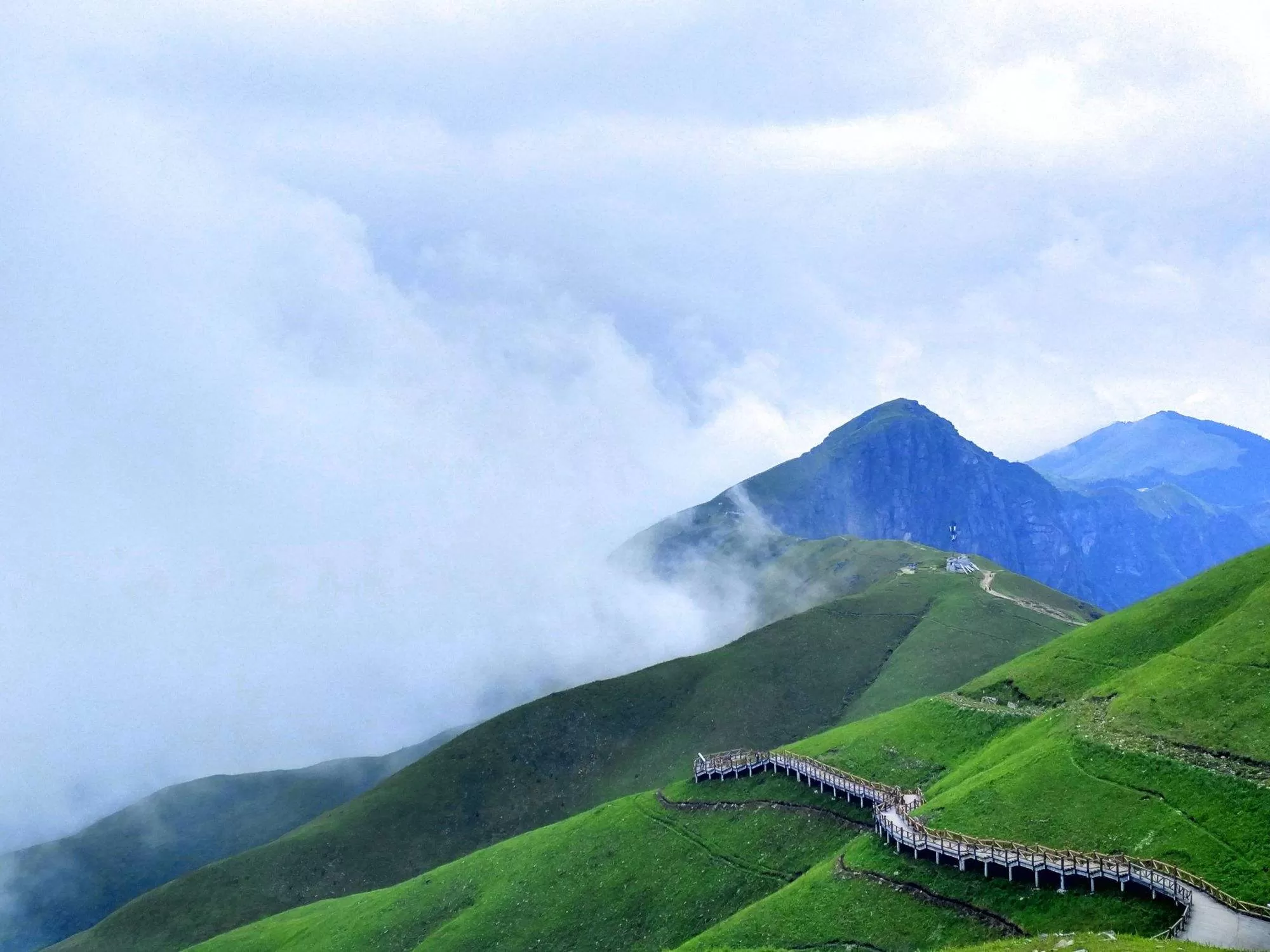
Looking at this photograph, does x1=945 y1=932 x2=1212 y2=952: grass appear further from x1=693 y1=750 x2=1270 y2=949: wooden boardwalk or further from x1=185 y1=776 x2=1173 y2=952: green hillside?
x1=185 y1=776 x2=1173 y2=952: green hillside

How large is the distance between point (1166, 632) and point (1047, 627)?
→ 93.8m

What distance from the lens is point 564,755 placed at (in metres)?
180

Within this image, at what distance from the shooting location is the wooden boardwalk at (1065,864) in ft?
161

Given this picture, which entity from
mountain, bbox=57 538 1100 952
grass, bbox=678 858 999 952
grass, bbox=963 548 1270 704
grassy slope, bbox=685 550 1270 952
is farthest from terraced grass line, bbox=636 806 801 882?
mountain, bbox=57 538 1100 952

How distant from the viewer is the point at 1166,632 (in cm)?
9675

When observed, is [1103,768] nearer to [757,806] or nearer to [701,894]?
[757,806]

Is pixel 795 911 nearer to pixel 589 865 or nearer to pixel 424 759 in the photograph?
pixel 589 865

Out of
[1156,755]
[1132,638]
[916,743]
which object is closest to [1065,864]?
[1156,755]

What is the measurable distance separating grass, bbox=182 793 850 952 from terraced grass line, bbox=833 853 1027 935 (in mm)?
9846

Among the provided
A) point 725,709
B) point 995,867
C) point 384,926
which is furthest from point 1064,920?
point 725,709

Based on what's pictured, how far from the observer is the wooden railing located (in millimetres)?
53156

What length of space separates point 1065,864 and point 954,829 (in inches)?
469

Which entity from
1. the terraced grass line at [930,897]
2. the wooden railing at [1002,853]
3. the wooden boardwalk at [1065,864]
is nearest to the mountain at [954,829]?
the terraced grass line at [930,897]

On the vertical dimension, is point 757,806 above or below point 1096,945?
above
